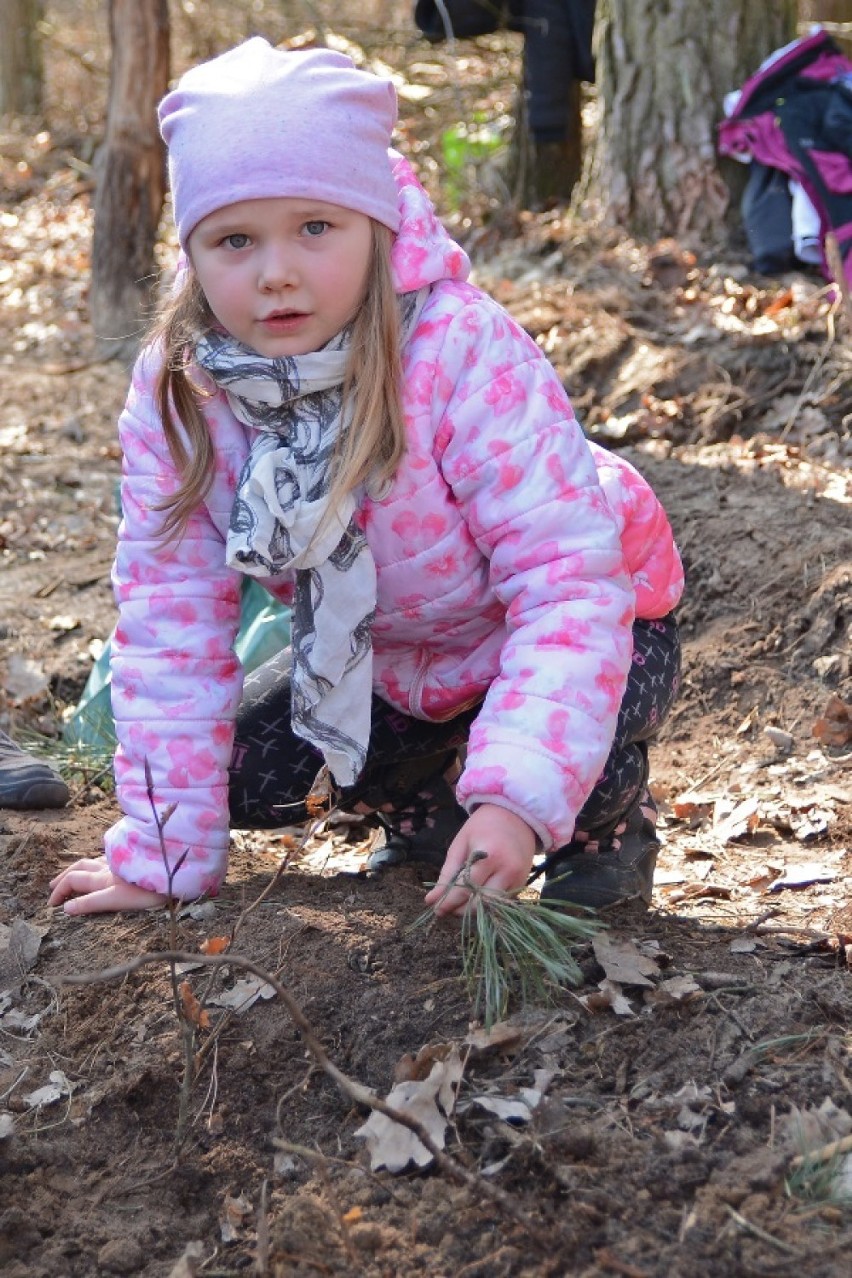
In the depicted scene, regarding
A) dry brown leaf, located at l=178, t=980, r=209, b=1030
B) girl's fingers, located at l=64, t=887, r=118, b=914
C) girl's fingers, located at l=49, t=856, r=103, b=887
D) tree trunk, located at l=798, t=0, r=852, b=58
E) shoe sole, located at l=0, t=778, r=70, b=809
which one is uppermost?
tree trunk, located at l=798, t=0, r=852, b=58

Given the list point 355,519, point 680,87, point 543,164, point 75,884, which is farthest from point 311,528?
point 543,164

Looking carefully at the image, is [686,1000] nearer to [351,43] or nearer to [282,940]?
[282,940]

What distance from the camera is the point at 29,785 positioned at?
335cm

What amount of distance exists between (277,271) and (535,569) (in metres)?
0.65

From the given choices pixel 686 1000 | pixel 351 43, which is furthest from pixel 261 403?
pixel 351 43

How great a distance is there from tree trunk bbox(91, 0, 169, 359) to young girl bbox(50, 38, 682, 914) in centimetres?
486

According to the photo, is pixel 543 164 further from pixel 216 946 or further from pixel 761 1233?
pixel 761 1233

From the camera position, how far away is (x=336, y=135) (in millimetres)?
2311

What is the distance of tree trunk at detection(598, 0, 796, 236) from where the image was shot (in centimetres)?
612

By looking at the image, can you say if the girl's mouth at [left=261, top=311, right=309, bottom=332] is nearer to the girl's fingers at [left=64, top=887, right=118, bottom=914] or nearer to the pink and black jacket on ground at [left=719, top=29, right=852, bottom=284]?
the girl's fingers at [left=64, top=887, right=118, bottom=914]

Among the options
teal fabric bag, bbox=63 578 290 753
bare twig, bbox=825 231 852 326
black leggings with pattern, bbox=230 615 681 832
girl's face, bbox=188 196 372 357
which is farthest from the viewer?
teal fabric bag, bbox=63 578 290 753

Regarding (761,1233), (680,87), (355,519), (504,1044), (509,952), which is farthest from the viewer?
(680,87)

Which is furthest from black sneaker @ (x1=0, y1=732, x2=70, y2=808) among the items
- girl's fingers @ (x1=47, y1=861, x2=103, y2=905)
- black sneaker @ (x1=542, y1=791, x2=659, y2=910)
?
black sneaker @ (x1=542, y1=791, x2=659, y2=910)

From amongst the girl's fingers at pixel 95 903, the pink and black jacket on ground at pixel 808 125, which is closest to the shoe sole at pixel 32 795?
the girl's fingers at pixel 95 903
